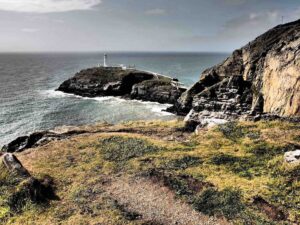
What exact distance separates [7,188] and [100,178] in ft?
28.7

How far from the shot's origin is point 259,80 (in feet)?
225

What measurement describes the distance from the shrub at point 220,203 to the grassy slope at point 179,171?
8cm

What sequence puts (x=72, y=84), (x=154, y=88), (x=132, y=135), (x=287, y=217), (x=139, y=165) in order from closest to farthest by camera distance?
1. (x=287, y=217)
2. (x=139, y=165)
3. (x=132, y=135)
4. (x=154, y=88)
5. (x=72, y=84)

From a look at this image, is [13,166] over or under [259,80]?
under

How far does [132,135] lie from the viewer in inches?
1866

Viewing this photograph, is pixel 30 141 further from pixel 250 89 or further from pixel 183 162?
pixel 250 89

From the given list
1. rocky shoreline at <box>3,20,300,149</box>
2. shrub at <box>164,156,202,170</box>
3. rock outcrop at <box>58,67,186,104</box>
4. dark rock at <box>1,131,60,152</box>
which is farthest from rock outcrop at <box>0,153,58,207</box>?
rock outcrop at <box>58,67,186,104</box>

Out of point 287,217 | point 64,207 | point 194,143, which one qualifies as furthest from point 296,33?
point 64,207

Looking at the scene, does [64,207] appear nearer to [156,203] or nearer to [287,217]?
[156,203]

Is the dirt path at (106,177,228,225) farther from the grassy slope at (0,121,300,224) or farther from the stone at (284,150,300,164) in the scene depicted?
the stone at (284,150,300,164)

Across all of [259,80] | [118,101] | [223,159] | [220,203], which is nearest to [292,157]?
[223,159]

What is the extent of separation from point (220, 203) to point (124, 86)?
97.8 meters

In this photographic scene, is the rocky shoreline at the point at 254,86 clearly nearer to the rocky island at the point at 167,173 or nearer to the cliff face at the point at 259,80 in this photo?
the cliff face at the point at 259,80

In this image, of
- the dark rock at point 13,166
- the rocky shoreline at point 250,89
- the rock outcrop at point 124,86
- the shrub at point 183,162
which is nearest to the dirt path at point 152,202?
the shrub at point 183,162
